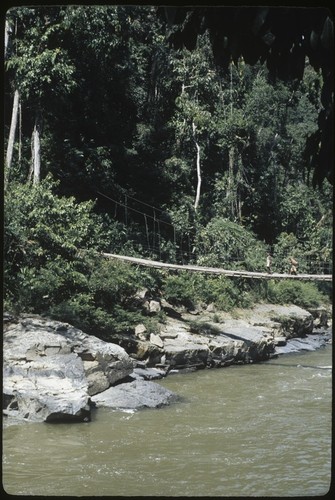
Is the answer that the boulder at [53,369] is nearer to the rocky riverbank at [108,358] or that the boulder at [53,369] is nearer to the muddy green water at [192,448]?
the rocky riverbank at [108,358]

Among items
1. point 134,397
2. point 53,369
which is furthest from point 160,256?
point 53,369

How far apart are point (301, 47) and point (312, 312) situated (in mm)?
8502

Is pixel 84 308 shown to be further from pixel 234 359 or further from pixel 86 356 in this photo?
pixel 234 359

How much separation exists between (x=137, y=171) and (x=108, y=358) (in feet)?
11.3

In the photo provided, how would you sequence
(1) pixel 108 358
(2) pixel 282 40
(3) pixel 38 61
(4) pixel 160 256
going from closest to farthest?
(2) pixel 282 40 → (1) pixel 108 358 → (3) pixel 38 61 → (4) pixel 160 256

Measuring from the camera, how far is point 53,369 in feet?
15.9

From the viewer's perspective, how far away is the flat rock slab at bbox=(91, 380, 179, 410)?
501 cm

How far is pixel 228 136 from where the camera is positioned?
8977 millimetres

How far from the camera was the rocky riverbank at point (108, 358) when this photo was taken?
4531mm

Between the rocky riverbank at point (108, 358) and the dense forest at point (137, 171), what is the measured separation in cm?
42

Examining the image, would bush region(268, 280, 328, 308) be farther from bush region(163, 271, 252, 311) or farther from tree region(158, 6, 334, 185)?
tree region(158, 6, 334, 185)

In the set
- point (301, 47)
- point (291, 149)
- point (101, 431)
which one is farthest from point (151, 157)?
point (301, 47)

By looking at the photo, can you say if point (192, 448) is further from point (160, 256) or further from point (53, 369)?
point (160, 256)

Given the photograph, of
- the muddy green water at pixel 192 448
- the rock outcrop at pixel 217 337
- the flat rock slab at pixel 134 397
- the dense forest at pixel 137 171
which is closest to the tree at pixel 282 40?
the muddy green water at pixel 192 448
